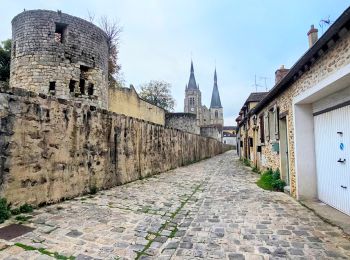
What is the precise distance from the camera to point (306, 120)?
251 inches

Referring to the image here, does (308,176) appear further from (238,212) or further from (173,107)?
(173,107)

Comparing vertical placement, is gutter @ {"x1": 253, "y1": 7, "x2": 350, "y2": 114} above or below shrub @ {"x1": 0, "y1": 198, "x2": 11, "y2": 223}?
above

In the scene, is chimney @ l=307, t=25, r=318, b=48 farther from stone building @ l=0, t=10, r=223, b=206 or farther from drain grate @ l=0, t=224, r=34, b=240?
drain grate @ l=0, t=224, r=34, b=240

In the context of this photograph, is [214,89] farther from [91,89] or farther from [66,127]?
[66,127]

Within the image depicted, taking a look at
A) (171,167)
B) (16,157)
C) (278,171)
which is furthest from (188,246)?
(171,167)

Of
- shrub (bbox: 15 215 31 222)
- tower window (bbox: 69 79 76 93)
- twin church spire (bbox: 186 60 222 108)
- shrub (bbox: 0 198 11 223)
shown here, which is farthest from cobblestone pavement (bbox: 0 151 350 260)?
twin church spire (bbox: 186 60 222 108)

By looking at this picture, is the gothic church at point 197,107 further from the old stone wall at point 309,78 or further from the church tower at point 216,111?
the old stone wall at point 309,78

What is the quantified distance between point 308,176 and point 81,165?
565cm

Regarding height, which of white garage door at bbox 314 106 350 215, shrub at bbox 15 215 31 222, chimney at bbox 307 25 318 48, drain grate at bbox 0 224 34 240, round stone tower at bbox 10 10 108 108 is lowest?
drain grate at bbox 0 224 34 240

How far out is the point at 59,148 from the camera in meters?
5.67

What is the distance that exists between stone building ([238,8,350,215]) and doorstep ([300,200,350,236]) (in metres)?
0.15

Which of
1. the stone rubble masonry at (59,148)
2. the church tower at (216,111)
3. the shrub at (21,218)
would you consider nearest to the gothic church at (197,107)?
the church tower at (216,111)

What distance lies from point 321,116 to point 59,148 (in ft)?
19.7

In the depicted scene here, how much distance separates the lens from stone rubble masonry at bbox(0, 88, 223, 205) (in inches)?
177
